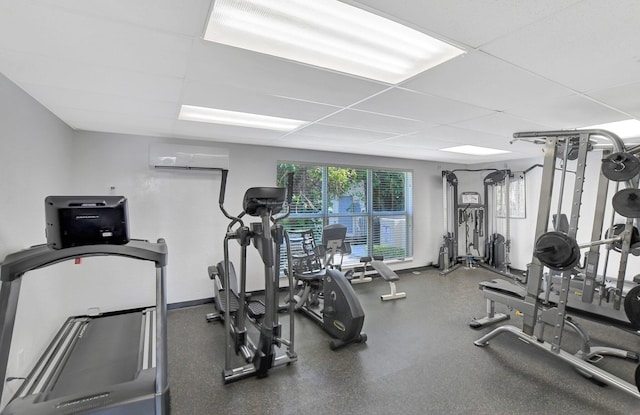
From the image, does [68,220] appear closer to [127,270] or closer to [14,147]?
[14,147]

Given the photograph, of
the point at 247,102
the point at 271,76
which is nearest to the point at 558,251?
the point at 271,76

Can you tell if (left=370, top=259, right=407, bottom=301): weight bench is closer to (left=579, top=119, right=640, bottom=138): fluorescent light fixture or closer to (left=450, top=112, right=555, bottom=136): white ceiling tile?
(left=450, top=112, right=555, bottom=136): white ceiling tile

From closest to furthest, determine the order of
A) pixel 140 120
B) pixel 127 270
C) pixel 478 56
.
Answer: pixel 478 56 → pixel 140 120 → pixel 127 270

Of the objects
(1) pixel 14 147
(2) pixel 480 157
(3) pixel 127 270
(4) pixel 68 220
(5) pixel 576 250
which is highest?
(2) pixel 480 157

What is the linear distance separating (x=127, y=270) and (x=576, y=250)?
4746 mm

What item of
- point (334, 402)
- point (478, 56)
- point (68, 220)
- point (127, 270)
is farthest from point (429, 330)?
point (127, 270)

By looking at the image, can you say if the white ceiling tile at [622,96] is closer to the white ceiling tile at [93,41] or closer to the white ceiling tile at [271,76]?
the white ceiling tile at [271,76]

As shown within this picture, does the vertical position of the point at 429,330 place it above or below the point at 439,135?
below

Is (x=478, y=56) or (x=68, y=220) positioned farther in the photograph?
(x=478, y=56)

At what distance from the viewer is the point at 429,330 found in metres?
3.39

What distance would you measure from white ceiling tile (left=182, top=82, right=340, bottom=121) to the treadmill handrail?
122 cm

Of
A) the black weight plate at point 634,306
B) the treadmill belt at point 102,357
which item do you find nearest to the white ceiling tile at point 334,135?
the black weight plate at point 634,306

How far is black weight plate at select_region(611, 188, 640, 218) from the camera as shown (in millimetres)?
2383

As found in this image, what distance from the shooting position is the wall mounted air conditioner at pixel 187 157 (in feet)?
12.2
